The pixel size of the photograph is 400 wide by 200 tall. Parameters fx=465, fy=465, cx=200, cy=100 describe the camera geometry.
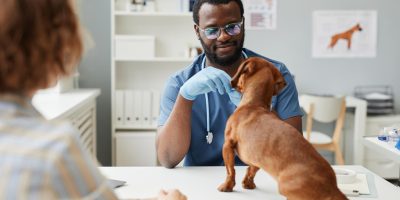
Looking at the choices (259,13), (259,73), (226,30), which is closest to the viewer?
(259,73)

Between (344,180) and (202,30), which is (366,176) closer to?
(344,180)

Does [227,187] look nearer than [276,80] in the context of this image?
No

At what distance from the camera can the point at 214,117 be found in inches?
67.9

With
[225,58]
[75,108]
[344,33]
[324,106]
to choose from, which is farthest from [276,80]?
[344,33]

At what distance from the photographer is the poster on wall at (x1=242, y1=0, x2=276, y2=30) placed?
3910mm

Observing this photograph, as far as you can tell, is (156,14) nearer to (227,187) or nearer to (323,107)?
(323,107)

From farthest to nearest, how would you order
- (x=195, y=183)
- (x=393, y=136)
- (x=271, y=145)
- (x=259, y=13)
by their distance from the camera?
(x=259, y=13) → (x=393, y=136) → (x=195, y=183) → (x=271, y=145)

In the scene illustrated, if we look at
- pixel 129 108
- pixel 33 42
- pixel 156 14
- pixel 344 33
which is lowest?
pixel 129 108

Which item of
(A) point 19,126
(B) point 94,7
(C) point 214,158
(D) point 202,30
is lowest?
(C) point 214,158

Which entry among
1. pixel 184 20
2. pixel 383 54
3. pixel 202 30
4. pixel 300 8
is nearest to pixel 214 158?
pixel 202 30

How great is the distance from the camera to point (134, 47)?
3.57 meters

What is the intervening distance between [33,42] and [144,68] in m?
3.23

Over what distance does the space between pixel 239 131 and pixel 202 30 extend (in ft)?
2.22

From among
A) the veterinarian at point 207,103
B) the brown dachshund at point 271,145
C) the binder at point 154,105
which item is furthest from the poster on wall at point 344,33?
the brown dachshund at point 271,145
